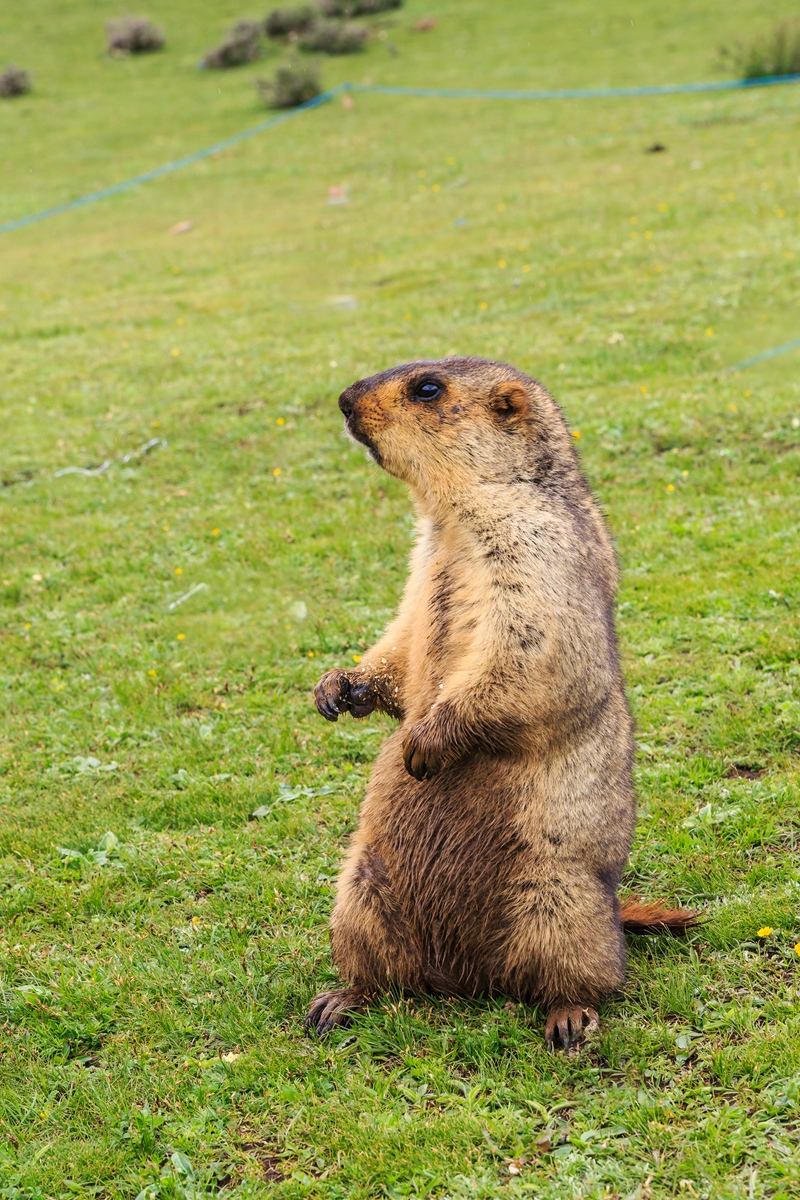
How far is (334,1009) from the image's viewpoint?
4.29 metres

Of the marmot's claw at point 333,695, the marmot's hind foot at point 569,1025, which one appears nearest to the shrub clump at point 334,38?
the marmot's claw at point 333,695

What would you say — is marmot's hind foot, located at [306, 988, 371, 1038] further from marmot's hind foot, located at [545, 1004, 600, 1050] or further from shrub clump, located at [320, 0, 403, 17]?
shrub clump, located at [320, 0, 403, 17]

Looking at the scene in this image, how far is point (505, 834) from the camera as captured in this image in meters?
4.08

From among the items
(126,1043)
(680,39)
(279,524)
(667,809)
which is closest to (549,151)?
(680,39)

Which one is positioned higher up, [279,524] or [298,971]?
[298,971]

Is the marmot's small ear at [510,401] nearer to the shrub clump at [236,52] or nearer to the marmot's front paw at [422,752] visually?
the marmot's front paw at [422,752]

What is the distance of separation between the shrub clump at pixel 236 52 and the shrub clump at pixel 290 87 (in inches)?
163

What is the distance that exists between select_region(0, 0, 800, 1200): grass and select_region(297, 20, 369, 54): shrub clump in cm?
1362

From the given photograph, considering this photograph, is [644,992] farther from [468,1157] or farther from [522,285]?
[522,285]

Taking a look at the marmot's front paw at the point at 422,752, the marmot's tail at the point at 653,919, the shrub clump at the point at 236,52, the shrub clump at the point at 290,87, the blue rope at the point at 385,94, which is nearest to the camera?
the marmot's front paw at the point at 422,752

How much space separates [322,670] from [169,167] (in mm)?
20287

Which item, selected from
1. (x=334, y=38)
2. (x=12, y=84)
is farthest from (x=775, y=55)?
(x=12, y=84)

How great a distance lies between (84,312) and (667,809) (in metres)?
13.1

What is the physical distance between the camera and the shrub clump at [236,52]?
32312mm
